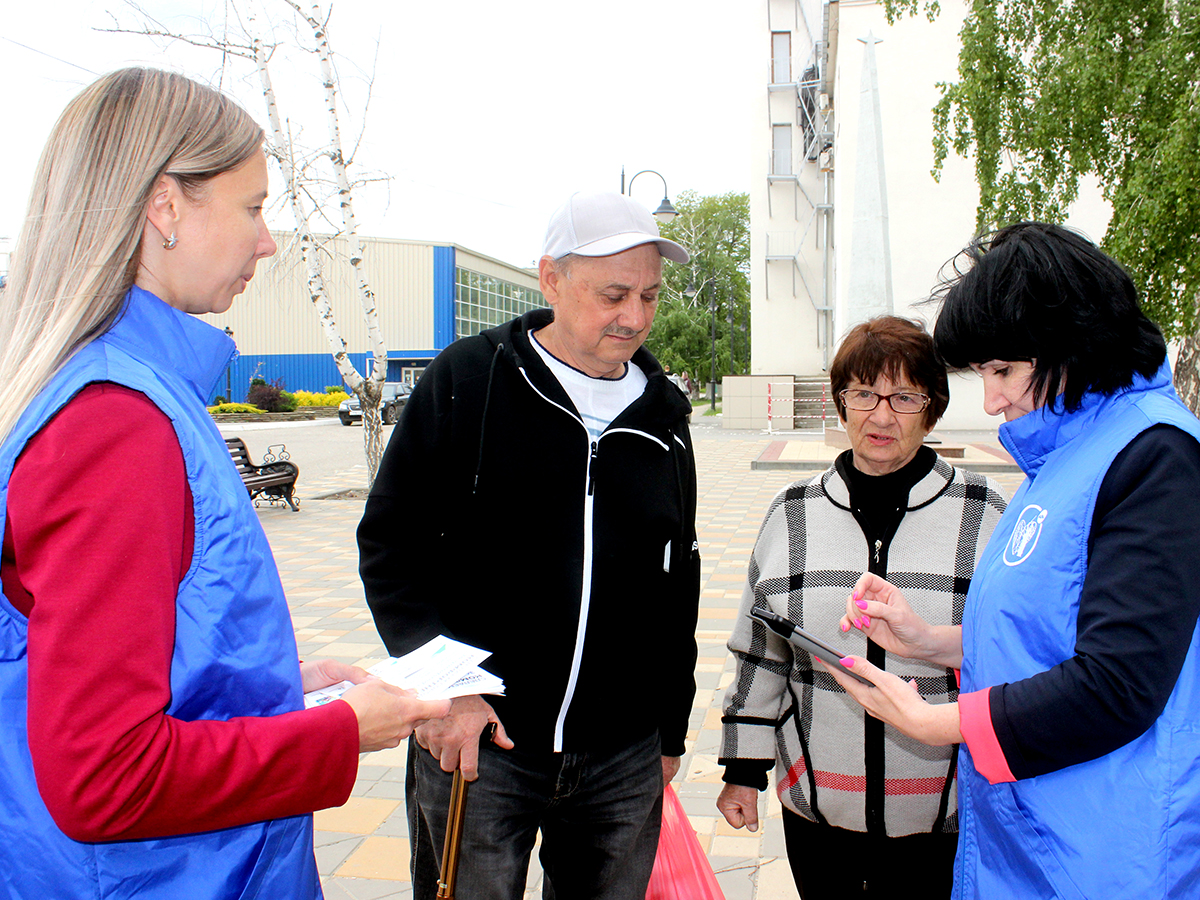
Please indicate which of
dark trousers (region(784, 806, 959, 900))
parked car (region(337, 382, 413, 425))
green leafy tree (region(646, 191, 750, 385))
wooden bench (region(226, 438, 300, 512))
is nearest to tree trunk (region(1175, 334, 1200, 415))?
dark trousers (region(784, 806, 959, 900))

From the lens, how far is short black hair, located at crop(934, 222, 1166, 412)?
1393 mm

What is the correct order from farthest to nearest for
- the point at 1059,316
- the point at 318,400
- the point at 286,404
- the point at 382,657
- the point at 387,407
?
1. the point at 318,400
2. the point at 286,404
3. the point at 387,407
4. the point at 382,657
5. the point at 1059,316

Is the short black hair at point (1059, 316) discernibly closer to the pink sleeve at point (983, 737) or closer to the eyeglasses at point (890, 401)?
the pink sleeve at point (983, 737)

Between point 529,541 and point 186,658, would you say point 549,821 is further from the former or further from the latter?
point 186,658

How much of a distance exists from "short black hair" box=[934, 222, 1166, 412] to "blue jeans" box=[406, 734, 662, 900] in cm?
132

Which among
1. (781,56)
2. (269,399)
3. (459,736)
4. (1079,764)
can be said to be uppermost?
(781,56)

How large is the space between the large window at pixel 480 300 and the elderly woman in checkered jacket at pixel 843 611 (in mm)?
47785

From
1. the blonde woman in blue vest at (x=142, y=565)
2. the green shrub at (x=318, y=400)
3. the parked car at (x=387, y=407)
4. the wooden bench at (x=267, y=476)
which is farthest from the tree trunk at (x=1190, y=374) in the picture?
the green shrub at (x=318, y=400)

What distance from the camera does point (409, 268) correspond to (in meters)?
51.5

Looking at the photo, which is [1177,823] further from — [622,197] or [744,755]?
[622,197]

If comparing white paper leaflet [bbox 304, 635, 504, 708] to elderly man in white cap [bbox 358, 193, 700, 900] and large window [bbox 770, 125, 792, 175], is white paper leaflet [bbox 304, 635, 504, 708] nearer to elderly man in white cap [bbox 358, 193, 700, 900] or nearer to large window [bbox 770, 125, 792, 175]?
elderly man in white cap [bbox 358, 193, 700, 900]

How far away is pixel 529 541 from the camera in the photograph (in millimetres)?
2012

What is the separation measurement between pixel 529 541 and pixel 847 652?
0.91 m

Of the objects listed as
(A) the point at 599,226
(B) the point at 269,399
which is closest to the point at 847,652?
(A) the point at 599,226
